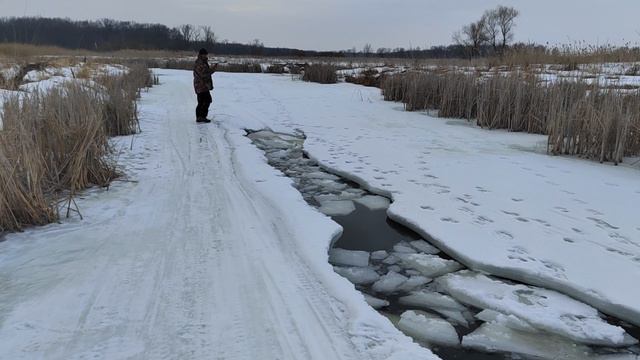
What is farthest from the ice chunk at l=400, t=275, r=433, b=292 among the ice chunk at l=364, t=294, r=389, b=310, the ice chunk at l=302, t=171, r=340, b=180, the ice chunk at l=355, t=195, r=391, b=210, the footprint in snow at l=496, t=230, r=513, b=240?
the ice chunk at l=302, t=171, r=340, b=180

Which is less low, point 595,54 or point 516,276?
point 595,54

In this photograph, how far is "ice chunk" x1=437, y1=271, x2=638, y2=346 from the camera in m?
2.85

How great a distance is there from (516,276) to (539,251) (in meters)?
0.47

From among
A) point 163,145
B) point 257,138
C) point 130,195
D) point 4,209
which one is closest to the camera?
point 4,209

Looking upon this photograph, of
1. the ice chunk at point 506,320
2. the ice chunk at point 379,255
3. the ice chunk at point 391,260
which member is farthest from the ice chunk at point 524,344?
the ice chunk at point 379,255

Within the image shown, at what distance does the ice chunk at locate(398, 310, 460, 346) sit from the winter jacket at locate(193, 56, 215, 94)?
805 cm

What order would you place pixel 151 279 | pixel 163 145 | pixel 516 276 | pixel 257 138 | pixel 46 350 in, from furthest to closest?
pixel 257 138 < pixel 163 145 < pixel 516 276 < pixel 151 279 < pixel 46 350

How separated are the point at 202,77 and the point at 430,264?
7.68m

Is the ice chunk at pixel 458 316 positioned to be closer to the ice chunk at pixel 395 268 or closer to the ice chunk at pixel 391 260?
the ice chunk at pixel 395 268

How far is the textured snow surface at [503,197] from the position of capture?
3.55 meters

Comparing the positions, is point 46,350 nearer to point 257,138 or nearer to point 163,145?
point 163,145

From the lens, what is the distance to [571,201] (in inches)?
202

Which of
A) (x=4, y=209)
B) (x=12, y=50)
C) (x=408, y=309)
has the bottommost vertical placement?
(x=408, y=309)

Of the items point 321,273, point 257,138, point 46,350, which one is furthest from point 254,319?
point 257,138
